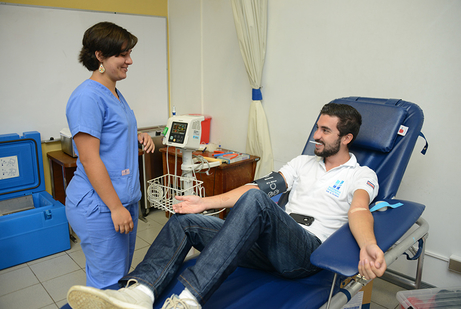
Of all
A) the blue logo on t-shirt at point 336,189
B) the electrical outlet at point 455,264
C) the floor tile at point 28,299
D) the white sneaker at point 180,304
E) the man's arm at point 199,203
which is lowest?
the floor tile at point 28,299

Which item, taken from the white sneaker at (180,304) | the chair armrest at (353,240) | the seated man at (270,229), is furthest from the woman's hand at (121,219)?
the chair armrest at (353,240)

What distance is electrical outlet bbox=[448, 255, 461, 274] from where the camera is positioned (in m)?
1.99

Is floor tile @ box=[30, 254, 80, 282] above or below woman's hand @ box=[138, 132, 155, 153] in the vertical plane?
below

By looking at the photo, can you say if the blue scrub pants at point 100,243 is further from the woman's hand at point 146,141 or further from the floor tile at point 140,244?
the floor tile at point 140,244

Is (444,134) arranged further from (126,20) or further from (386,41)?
(126,20)

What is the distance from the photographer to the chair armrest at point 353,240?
3.65ft

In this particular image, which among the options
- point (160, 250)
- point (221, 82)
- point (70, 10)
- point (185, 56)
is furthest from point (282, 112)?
point (70, 10)

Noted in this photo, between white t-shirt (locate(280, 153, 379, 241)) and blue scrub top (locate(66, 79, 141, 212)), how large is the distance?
2.64 ft

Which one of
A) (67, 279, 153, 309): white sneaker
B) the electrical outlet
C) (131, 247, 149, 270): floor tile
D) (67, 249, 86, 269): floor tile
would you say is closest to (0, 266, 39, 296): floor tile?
(67, 249, 86, 269): floor tile

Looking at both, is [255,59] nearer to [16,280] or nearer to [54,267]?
[54,267]

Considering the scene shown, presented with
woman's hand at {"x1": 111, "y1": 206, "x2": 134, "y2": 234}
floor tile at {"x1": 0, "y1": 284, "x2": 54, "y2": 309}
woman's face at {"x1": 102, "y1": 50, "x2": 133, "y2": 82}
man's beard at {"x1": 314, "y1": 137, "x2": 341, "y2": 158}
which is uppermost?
woman's face at {"x1": 102, "y1": 50, "x2": 133, "y2": 82}

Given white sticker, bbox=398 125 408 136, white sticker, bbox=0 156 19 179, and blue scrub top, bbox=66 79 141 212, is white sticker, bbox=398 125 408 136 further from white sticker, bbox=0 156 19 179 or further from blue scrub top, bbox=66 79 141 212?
white sticker, bbox=0 156 19 179

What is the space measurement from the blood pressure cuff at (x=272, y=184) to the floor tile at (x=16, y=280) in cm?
166

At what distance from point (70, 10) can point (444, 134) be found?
304 cm
